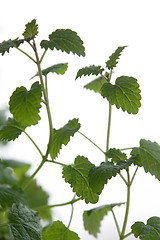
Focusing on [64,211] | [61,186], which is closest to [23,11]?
[61,186]

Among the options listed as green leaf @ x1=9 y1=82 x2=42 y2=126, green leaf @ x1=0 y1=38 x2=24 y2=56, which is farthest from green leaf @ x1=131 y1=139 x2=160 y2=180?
green leaf @ x1=0 y1=38 x2=24 y2=56

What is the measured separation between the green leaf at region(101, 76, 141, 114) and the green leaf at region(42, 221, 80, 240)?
0.32 metres

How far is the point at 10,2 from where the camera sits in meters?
1.56

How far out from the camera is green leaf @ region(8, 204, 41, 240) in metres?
0.62

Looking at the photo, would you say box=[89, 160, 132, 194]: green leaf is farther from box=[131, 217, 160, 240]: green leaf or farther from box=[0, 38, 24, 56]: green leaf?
box=[0, 38, 24, 56]: green leaf

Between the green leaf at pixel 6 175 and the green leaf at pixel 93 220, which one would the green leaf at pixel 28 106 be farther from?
the green leaf at pixel 93 220

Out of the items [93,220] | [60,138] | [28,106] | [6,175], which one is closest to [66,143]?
[60,138]

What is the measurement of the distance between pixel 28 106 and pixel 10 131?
0.57ft

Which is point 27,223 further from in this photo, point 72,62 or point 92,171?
point 72,62

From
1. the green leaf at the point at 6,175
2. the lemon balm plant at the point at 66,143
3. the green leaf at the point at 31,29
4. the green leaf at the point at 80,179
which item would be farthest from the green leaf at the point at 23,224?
the green leaf at the point at 31,29

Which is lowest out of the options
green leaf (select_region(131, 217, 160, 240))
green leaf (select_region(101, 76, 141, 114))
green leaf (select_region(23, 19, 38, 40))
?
green leaf (select_region(131, 217, 160, 240))

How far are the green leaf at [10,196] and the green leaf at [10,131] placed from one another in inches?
4.5

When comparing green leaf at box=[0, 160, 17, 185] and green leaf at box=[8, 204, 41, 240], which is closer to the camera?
green leaf at box=[8, 204, 41, 240]

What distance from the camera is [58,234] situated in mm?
842
